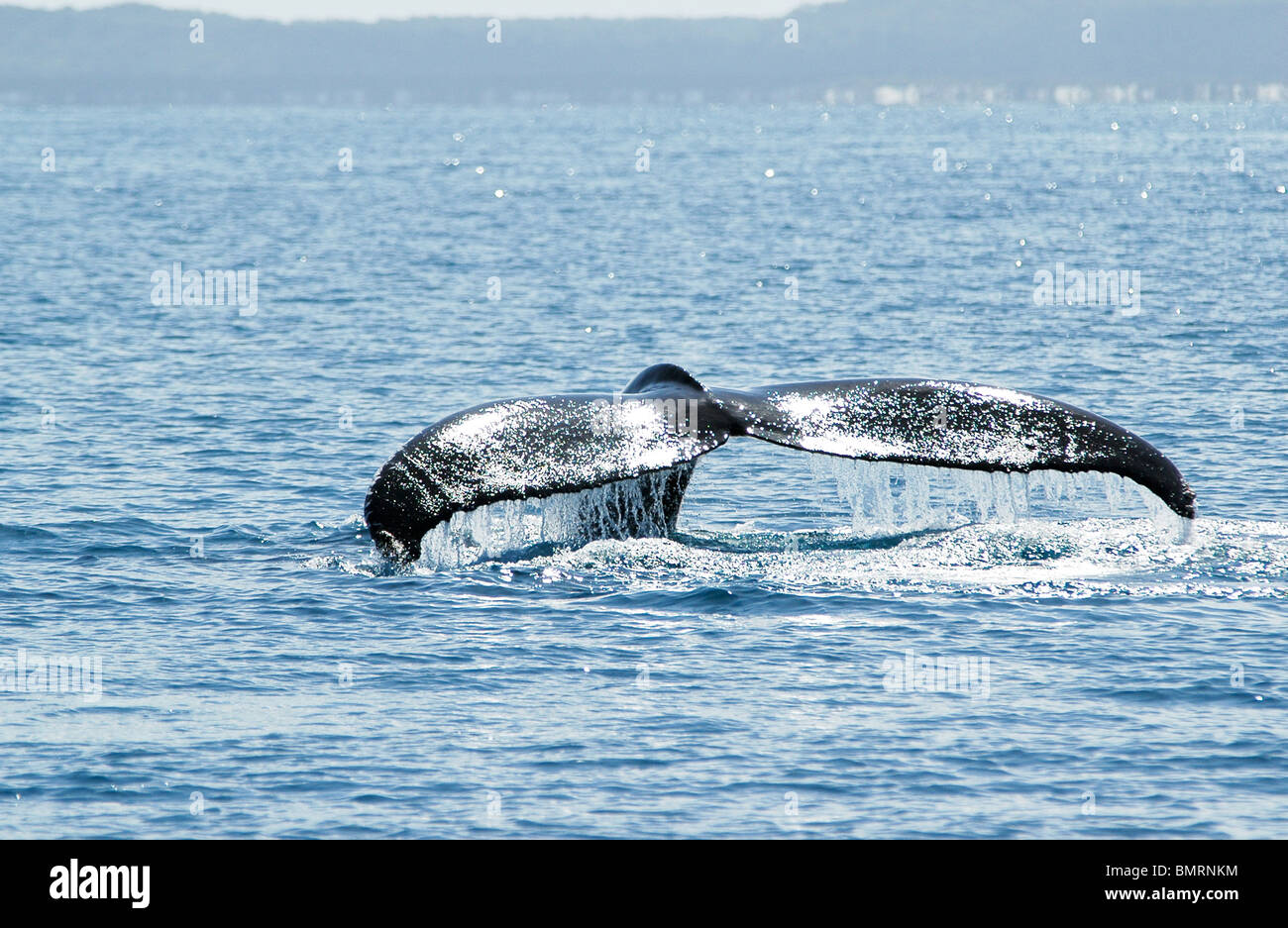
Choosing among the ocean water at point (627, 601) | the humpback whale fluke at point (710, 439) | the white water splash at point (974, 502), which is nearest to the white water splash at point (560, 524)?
the ocean water at point (627, 601)

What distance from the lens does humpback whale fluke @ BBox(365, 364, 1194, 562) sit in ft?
34.3

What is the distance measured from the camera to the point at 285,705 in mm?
10922

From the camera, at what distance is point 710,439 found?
10.8m

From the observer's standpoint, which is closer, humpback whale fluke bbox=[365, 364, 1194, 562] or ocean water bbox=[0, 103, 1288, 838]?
ocean water bbox=[0, 103, 1288, 838]

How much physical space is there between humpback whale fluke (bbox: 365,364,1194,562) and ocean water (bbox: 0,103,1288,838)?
52.1 inches

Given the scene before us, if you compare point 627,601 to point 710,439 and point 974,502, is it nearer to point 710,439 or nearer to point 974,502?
point 710,439

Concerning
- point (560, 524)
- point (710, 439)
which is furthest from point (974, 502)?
point (710, 439)

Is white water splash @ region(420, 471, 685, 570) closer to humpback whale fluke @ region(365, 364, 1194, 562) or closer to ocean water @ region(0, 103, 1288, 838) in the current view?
ocean water @ region(0, 103, 1288, 838)

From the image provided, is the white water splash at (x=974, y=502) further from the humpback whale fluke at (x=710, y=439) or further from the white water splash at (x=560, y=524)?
the humpback whale fluke at (x=710, y=439)

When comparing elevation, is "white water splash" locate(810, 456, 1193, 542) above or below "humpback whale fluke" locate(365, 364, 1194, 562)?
below

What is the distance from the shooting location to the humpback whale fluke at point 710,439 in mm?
10445

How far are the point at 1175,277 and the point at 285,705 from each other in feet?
103

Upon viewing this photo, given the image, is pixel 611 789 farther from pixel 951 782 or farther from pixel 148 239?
pixel 148 239

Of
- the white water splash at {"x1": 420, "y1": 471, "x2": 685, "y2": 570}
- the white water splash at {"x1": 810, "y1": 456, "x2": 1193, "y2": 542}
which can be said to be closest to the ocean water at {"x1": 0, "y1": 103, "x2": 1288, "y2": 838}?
the white water splash at {"x1": 810, "y1": 456, "x2": 1193, "y2": 542}
